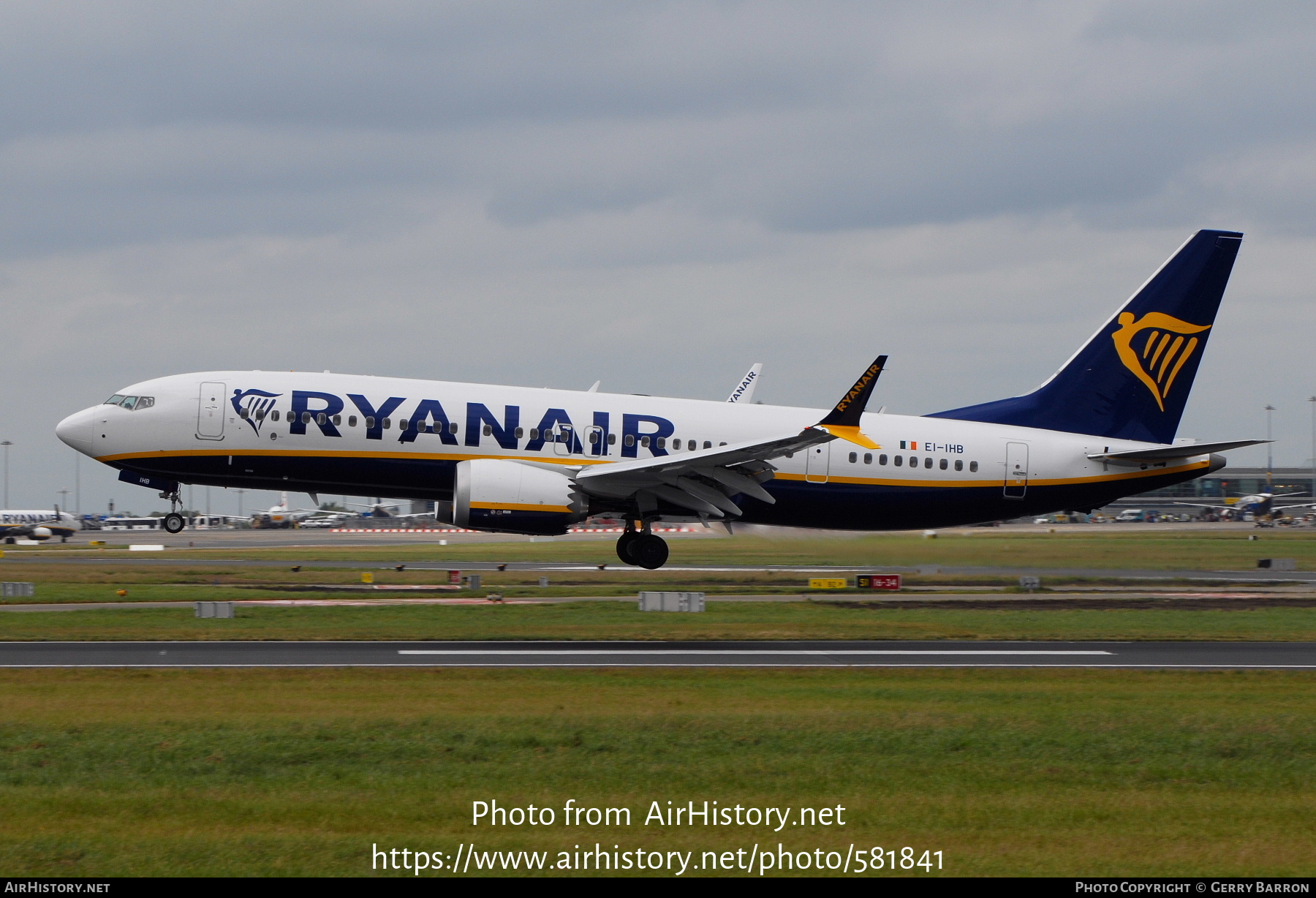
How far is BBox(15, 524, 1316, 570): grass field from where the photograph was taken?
34.5 m

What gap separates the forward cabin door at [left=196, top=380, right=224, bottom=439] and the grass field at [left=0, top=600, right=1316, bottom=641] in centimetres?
449

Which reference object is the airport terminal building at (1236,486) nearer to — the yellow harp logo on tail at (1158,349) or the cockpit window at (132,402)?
→ the yellow harp logo on tail at (1158,349)

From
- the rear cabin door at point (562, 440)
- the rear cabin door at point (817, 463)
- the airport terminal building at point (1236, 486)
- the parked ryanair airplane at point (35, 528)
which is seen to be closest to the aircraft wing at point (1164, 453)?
the rear cabin door at point (817, 463)

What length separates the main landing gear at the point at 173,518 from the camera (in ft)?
107

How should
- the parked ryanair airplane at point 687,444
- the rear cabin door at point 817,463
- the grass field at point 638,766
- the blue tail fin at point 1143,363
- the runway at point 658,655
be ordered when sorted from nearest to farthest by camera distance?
the grass field at point 638,766
the runway at point 658,655
the parked ryanair airplane at point 687,444
the rear cabin door at point 817,463
the blue tail fin at point 1143,363

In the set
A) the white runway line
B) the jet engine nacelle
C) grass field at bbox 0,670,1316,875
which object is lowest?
grass field at bbox 0,670,1316,875

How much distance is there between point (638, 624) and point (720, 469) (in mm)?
6272

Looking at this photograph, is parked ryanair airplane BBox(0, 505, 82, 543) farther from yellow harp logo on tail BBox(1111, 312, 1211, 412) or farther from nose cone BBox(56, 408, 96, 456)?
yellow harp logo on tail BBox(1111, 312, 1211, 412)

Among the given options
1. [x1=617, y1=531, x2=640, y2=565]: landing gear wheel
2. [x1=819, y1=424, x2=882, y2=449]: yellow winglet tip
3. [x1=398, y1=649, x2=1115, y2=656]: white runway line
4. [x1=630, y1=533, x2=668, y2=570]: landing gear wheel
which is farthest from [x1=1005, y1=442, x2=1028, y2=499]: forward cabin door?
[x1=398, y1=649, x2=1115, y2=656]: white runway line

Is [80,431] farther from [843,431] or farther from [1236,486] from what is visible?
[1236,486]

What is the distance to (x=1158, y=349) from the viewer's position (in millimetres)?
36188

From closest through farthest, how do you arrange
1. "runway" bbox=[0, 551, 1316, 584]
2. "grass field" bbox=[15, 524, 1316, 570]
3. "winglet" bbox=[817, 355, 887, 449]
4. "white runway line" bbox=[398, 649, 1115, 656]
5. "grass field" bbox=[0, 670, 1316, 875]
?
"grass field" bbox=[0, 670, 1316, 875]
"white runway line" bbox=[398, 649, 1115, 656]
"winglet" bbox=[817, 355, 887, 449]
"grass field" bbox=[15, 524, 1316, 570]
"runway" bbox=[0, 551, 1316, 584]

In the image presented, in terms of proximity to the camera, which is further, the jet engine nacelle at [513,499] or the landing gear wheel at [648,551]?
the landing gear wheel at [648,551]

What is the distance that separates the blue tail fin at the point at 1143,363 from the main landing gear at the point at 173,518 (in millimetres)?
20757
